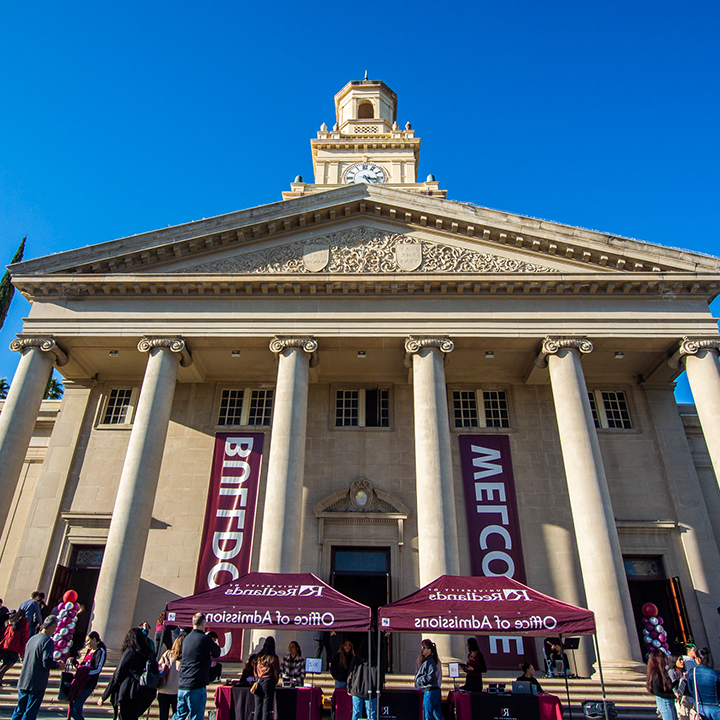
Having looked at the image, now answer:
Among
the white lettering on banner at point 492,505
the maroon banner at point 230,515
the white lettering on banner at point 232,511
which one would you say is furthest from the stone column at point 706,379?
the white lettering on banner at point 232,511

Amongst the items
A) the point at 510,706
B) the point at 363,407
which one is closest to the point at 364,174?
the point at 363,407

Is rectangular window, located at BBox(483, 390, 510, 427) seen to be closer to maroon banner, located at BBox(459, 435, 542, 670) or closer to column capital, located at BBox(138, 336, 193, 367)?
maroon banner, located at BBox(459, 435, 542, 670)

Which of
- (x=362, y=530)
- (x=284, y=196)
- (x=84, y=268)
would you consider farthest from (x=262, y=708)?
(x=284, y=196)

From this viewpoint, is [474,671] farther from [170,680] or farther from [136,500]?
[136,500]

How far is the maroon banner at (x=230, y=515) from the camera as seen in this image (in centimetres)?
1859

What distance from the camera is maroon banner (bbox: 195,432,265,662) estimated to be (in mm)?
18594

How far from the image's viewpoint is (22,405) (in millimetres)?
18484

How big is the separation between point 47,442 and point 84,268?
23.6 feet

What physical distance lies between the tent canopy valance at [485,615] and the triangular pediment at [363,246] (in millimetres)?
11546

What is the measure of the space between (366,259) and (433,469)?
303 inches

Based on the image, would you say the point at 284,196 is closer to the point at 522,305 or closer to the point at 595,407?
the point at 522,305

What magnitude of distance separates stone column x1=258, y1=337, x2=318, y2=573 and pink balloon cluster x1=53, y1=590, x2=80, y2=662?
16.2 ft

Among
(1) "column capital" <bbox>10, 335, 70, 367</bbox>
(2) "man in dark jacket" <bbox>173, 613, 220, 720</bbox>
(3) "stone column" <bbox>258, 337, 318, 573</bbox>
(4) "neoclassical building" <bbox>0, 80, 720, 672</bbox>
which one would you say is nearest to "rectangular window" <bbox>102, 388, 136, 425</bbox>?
(4) "neoclassical building" <bbox>0, 80, 720, 672</bbox>

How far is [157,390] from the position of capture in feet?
61.5
